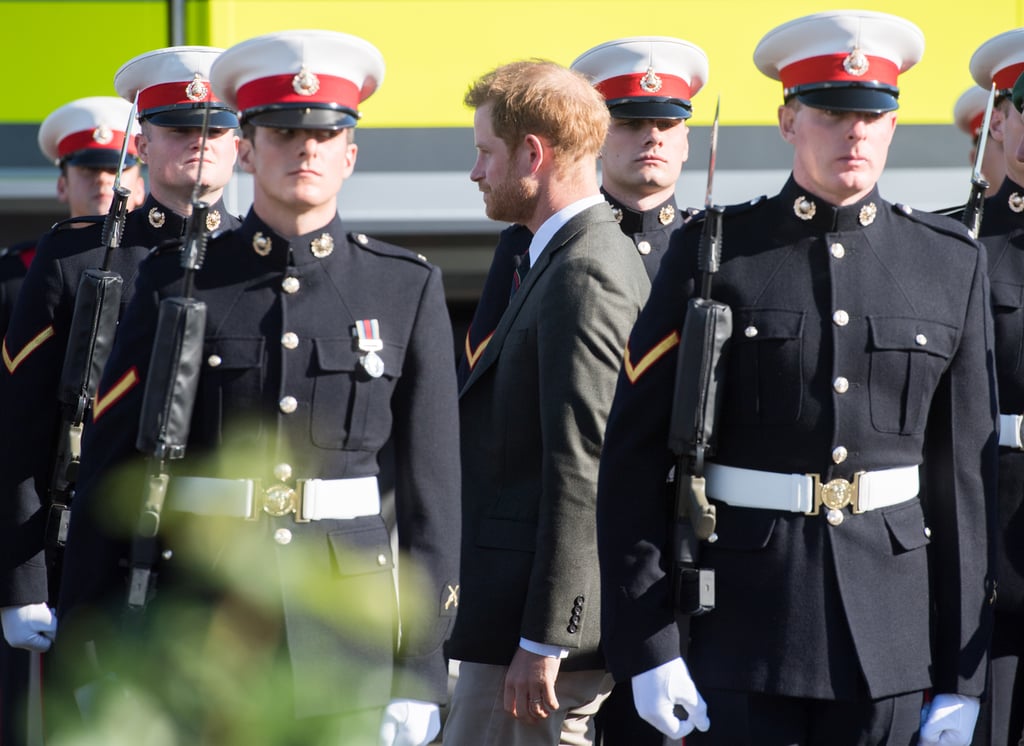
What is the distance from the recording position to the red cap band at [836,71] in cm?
308

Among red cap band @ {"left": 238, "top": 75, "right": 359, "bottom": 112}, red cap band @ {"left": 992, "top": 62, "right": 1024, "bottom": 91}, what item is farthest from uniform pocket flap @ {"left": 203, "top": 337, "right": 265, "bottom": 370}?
red cap band @ {"left": 992, "top": 62, "right": 1024, "bottom": 91}

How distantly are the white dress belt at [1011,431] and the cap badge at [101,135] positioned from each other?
8.77 feet

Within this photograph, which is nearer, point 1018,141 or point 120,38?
point 1018,141

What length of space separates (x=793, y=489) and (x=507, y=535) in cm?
66

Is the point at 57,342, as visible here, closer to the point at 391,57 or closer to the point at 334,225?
A: the point at 334,225

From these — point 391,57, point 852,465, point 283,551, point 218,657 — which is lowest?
point 218,657

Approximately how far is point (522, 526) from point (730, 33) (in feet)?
8.55

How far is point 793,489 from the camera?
2992 mm

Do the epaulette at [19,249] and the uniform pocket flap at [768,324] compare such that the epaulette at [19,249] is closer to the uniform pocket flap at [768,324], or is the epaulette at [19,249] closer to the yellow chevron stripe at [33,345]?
the yellow chevron stripe at [33,345]

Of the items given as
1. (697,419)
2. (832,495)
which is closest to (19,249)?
(697,419)

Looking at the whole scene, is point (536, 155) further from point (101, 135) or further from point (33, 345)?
point (101, 135)

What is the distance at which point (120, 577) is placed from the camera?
3090 mm

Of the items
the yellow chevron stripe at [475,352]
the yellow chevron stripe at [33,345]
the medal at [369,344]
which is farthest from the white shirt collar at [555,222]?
the yellow chevron stripe at [33,345]

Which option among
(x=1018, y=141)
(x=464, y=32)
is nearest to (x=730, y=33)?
(x=464, y=32)
